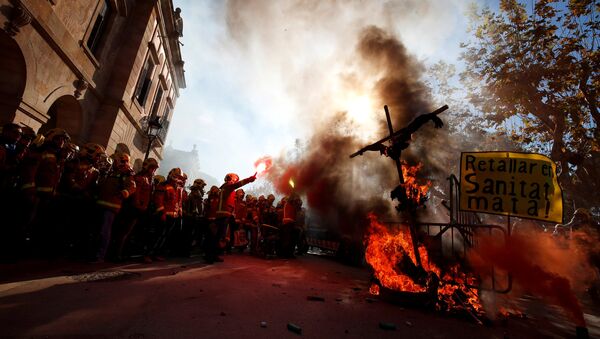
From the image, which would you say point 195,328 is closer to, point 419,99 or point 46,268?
point 46,268

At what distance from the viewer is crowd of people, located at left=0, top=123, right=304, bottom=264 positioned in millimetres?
4617

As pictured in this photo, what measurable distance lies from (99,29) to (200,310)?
1290cm

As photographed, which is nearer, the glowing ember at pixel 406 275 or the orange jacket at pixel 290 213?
the glowing ember at pixel 406 275

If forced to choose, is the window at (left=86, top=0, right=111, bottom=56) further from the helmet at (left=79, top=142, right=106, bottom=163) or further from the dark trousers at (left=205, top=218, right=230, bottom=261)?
the dark trousers at (left=205, top=218, right=230, bottom=261)

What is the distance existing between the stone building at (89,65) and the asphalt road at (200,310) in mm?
6047

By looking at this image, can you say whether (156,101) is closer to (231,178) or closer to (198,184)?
(198,184)

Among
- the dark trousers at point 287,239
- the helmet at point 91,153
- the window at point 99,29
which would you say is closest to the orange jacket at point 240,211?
the dark trousers at point 287,239

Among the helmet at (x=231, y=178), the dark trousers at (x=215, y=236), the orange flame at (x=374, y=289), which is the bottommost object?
the orange flame at (x=374, y=289)

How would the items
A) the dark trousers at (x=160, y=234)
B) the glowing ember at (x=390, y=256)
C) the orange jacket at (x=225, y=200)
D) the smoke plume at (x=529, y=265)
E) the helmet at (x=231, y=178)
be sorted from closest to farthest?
the smoke plume at (x=529, y=265), the glowing ember at (x=390, y=256), the dark trousers at (x=160, y=234), the orange jacket at (x=225, y=200), the helmet at (x=231, y=178)

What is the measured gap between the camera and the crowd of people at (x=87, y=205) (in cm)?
462

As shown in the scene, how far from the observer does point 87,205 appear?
5.80 m

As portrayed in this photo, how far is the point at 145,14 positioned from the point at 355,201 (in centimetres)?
1379

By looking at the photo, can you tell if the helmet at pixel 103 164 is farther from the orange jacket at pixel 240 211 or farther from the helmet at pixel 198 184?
the orange jacket at pixel 240 211

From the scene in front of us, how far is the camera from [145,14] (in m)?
12.8
